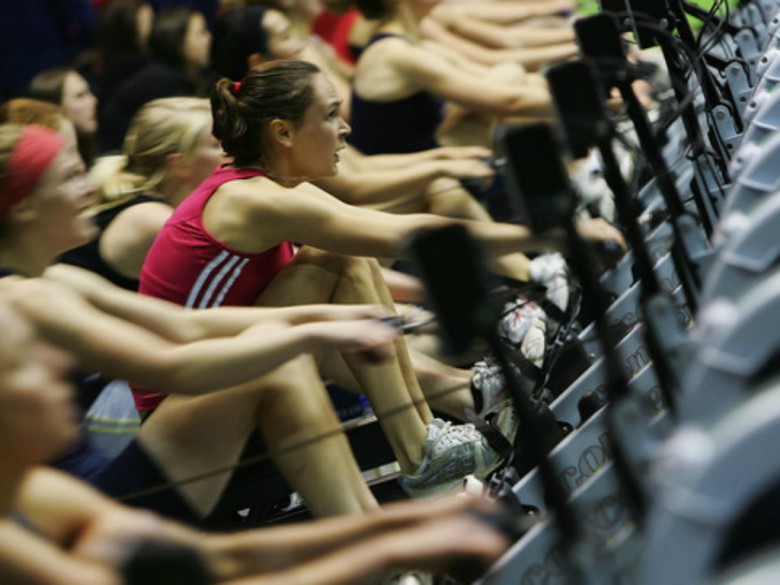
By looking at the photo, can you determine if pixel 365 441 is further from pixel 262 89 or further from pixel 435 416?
pixel 262 89

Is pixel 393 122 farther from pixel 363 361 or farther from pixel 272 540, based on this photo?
pixel 272 540

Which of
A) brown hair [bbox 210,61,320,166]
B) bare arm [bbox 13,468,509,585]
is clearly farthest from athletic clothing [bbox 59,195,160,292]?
bare arm [bbox 13,468,509,585]

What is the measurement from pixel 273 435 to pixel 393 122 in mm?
1769

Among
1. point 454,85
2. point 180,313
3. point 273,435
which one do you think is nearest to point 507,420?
point 273,435

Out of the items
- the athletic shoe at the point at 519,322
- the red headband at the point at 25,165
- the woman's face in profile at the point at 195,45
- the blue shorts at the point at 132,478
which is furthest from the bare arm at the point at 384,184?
the woman's face in profile at the point at 195,45

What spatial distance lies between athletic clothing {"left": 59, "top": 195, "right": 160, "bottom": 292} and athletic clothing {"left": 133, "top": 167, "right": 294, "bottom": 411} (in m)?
0.34

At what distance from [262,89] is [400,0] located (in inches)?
54.5

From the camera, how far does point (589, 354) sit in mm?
2836

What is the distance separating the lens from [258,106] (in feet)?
8.70

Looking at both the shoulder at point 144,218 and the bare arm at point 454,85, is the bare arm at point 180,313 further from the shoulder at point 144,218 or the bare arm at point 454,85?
the bare arm at point 454,85

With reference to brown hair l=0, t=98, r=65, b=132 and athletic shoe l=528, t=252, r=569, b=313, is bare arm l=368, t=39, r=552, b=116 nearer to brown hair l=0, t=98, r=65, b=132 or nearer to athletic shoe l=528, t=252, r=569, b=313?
athletic shoe l=528, t=252, r=569, b=313

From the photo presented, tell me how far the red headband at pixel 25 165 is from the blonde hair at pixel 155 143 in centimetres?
64

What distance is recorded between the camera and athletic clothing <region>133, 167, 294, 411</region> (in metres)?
2.57

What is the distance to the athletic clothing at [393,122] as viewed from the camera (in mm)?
3934
